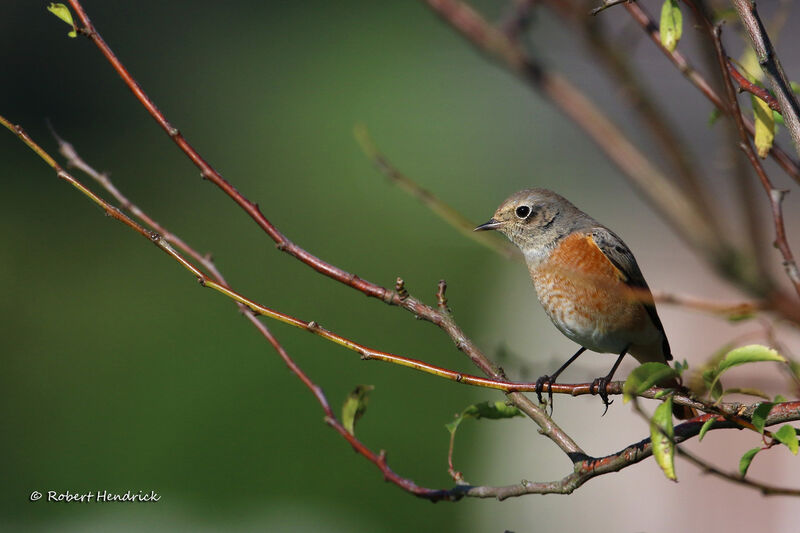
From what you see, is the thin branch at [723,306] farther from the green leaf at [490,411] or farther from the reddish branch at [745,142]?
the green leaf at [490,411]

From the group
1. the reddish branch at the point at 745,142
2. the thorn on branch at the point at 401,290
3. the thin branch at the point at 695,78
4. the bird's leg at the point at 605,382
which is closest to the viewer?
the reddish branch at the point at 745,142

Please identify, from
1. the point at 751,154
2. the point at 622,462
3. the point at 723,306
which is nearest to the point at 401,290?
the point at 622,462

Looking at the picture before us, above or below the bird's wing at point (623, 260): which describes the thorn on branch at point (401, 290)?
below

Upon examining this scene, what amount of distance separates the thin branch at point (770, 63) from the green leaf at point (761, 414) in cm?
51

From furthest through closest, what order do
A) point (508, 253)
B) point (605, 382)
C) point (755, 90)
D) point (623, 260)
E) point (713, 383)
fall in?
point (623, 260), point (605, 382), point (508, 253), point (755, 90), point (713, 383)

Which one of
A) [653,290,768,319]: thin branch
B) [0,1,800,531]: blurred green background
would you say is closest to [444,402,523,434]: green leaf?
[653,290,768,319]: thin branch

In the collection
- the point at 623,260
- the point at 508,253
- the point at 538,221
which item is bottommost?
the point at 508,253

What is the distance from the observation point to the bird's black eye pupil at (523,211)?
3.55 m

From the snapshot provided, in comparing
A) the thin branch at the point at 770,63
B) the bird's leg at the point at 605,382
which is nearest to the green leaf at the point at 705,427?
the bird's leg at the point at 605,382

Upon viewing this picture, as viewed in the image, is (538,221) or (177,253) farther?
(538,221)

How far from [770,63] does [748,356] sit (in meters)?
0.57

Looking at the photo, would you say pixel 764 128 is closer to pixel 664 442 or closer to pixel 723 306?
pixel 723 306

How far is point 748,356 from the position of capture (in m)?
1.72

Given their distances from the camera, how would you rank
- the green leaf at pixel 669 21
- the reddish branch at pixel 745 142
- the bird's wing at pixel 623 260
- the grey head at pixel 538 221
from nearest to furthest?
the reddish branch at pixel 745 142, the green leaf at pixel 669 21, the bird's wing at pixel 623 260, the grey head at pixel 538 221
